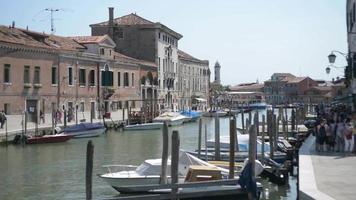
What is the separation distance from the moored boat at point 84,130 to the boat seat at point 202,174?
1960 cm

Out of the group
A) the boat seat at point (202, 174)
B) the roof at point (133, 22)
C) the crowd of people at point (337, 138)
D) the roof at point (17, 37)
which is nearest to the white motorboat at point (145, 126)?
the roof at point (17, 37)

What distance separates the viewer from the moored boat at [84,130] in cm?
3259

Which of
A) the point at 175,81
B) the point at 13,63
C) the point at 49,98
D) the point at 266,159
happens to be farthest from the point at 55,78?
the point at 175,81

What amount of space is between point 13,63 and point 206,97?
49834 mm

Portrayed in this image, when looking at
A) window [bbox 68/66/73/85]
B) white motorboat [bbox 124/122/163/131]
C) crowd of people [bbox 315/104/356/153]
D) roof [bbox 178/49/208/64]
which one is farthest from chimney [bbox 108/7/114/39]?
crowd of people [bbox 315/104/356/153]

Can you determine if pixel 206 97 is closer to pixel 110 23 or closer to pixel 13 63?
pixel 110 23

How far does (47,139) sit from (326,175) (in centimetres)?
1963

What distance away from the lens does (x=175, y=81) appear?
6406 centimetres

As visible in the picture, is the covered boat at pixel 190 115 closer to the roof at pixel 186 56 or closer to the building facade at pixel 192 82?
the building facade at pixel 192 82

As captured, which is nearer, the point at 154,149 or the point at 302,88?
the point at 154,149

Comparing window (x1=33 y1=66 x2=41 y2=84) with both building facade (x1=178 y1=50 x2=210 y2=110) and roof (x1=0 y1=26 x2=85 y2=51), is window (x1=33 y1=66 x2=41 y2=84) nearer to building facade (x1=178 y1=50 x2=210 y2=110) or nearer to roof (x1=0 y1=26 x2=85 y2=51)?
roof (x1=0 y1=26 x2=85 y2=51)

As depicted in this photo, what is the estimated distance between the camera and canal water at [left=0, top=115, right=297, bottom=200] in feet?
49.2

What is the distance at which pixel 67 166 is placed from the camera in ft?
67.2

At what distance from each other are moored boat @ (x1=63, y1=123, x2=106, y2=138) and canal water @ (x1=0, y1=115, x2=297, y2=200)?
1.87 feet
